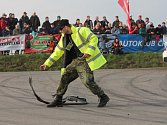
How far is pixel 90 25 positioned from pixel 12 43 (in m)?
4.37

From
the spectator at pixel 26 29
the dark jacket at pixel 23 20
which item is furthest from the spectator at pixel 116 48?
the dark jacket at pixel 23 20

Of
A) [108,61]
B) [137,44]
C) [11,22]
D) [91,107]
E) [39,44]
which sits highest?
[11,22]

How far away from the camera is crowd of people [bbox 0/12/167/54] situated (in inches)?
904

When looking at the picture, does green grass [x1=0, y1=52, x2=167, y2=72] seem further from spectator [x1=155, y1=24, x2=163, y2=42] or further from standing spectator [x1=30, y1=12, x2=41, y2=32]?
standing spectator [x1=30, y1=12, x2=41, y2=32]

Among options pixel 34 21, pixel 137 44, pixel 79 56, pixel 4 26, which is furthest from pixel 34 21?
pixel 79 56

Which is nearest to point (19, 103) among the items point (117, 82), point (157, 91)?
point (157, 91)

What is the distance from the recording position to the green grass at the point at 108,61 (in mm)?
21578

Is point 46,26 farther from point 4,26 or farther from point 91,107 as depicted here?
point 91,107

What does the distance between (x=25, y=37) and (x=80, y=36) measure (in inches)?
562

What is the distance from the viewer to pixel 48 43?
2261 cm

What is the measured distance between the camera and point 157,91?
38.6 feet

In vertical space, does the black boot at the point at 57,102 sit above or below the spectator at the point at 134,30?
below

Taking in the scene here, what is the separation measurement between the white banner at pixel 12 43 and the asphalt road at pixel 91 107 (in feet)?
29.8

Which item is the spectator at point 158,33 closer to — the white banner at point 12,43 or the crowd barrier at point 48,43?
the crowd barrier at point 48,43
